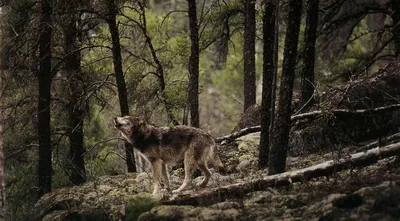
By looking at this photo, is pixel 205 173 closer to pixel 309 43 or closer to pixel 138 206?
pixel 138 206

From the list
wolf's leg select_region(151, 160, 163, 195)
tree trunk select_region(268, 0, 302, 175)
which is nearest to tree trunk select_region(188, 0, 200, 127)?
wolf's leg select_region(151, 160, 163, 195)

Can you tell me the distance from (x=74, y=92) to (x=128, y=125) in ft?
15.2

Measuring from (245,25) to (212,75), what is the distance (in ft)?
81.0

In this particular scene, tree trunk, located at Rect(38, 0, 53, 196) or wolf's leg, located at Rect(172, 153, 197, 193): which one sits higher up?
tree trunk, located at Rect(38, 0, 53, 196)

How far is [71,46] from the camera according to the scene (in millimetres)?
18016

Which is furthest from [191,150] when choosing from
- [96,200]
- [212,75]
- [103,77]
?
[212,75]

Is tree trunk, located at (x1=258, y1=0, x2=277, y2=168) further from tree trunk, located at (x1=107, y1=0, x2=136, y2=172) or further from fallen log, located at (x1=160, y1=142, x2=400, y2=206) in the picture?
tree trunk, located at (x1=107, y1=0, x2=136, y2=172)

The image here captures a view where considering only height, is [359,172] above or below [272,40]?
below

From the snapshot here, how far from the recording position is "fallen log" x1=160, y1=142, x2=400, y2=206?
10898 millimetres

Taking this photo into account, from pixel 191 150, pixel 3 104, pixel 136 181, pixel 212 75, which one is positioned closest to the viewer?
pixel 191 150

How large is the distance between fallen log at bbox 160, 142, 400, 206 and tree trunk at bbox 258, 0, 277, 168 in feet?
11.7

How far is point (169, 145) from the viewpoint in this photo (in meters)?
13.5

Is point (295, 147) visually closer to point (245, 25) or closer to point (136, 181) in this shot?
point (136, 181)

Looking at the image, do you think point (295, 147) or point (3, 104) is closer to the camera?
point (295, 147)
